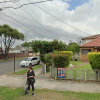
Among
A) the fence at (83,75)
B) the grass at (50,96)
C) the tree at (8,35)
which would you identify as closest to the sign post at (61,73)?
the fence at (83,75)

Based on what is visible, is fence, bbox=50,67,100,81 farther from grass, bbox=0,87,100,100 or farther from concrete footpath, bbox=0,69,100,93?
grass, bbox=0,87,100,100

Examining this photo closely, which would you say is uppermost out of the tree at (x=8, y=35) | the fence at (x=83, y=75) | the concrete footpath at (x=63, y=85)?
the tree at (x=8, y=35)

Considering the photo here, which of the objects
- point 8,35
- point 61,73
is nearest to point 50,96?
point 61,73

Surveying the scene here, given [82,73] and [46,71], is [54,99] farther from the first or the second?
[46,71]

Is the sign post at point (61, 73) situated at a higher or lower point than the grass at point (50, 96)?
higher

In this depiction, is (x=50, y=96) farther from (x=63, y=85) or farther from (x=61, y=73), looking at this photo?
(x=61, y=73)

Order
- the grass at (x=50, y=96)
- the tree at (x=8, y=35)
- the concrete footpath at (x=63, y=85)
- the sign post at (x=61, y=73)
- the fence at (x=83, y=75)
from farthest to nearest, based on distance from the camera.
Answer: the tree at (x=8, y=35)
the sign post at (x=61, y=73)
the fence at (x=83, y=75)
the concrete footpath at (x=63, y=85)
the grass at (x=50, y=96)

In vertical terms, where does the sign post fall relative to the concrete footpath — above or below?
above

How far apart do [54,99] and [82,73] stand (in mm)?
3570

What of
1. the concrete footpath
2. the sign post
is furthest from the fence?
the concrete footpath

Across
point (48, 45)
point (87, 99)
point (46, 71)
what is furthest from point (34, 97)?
point (48, 45)

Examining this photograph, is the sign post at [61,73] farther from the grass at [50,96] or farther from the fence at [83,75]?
the grass at [50,96]

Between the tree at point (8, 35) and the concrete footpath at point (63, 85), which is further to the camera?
the tree at point (8, 35)

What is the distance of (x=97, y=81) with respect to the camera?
686 centimetres
